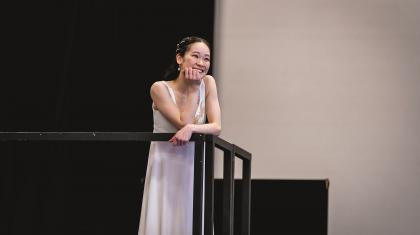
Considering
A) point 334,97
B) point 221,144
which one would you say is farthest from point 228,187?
point 334,97

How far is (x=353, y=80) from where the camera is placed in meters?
5.24

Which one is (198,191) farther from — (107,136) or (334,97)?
(334,97)

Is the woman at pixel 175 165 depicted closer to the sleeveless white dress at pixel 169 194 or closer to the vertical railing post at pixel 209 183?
the sleeveless white dress at pixel 169 194

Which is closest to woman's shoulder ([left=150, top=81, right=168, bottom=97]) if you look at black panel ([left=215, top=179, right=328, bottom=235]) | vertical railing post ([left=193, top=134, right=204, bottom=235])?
vertical railing post ([left=193, top=134, right=204, bottom=235])

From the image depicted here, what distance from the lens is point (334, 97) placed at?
5223 millimetres

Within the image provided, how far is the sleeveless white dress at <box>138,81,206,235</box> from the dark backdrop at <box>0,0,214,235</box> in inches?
69.6

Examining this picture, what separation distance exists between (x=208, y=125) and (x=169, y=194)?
308 mm

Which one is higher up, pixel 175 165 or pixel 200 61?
pixel 200 61

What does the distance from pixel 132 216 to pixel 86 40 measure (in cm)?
119

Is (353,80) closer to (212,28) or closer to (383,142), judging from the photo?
(383,142)

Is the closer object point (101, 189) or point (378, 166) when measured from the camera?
point (101, 189)

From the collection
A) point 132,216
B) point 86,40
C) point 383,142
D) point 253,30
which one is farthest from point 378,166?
point 86,40

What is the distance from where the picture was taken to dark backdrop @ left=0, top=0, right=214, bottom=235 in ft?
15.4

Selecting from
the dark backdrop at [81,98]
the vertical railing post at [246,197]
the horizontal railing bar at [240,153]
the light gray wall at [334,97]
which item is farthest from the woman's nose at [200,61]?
the light gray wall at [334,97]
